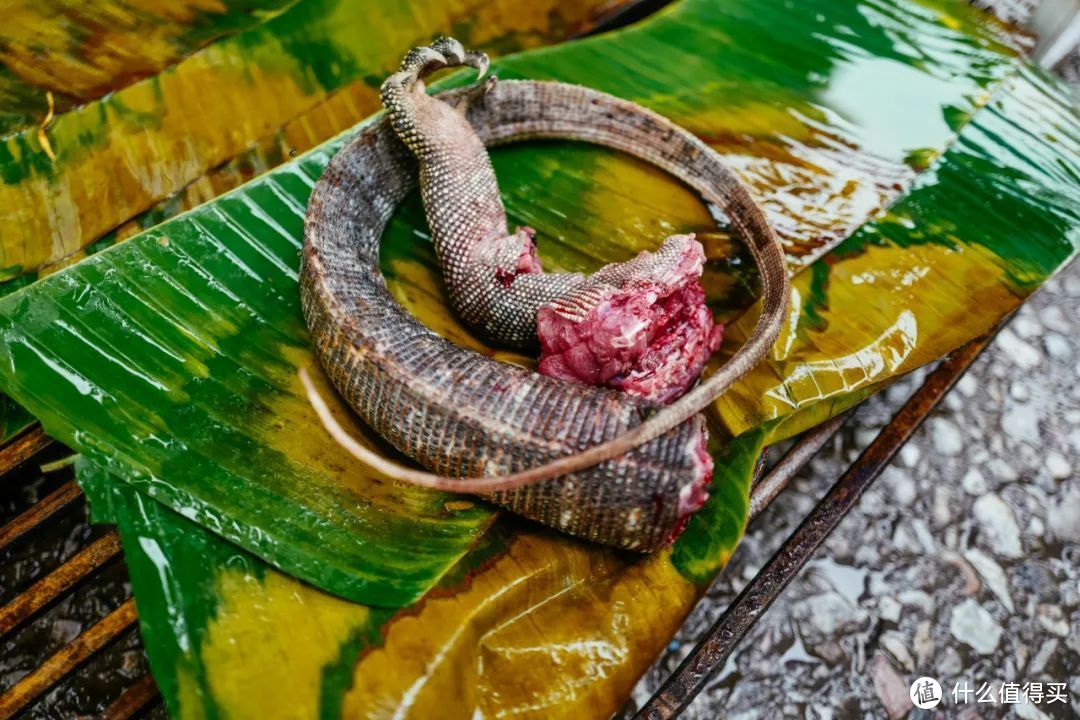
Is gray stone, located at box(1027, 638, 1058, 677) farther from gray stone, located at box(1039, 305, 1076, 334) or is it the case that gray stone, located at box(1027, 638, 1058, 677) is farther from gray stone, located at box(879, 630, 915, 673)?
gray stone, located at box(1039, 305, 1076, 334)

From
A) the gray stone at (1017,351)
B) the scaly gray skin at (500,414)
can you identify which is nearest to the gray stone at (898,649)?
the scaly gray skin at (500,414)

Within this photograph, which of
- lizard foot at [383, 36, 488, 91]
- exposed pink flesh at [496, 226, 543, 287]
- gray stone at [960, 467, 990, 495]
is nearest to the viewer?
exposed pink flesh at [496, 226, 543, 287]

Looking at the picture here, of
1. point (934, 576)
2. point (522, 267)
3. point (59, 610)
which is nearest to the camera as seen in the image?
point (522, 267)

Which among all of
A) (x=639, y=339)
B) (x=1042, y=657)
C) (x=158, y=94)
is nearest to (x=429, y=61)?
(x=158, y=94)

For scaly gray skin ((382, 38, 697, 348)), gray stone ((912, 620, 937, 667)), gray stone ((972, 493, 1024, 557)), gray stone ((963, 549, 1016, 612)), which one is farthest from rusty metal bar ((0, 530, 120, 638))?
gray stone ((972, 493, 1024, 557))

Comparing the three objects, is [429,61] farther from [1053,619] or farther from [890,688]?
[1053,619]

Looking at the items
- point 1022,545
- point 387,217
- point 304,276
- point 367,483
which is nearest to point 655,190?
point 387,217
